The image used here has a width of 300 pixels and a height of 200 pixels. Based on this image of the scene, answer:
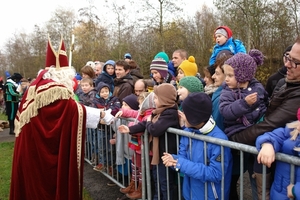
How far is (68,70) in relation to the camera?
11.4 ft

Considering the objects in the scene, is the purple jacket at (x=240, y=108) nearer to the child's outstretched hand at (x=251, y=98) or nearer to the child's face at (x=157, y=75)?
the child's outstretched hand at (x=251, y=98)

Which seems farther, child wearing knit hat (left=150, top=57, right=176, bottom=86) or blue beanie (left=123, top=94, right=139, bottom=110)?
child wearing knit hat (left=150, top=57, right=176, bottom=86)

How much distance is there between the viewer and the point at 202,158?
8.13ft

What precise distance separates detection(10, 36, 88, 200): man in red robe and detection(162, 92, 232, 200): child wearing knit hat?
123cm

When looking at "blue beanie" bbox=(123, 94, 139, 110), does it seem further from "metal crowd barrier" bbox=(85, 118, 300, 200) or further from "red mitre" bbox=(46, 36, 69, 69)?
"red mitre" bbox=(46, 36, 69, 69)

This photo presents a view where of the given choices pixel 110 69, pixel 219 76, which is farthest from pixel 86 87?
pixel 219 76

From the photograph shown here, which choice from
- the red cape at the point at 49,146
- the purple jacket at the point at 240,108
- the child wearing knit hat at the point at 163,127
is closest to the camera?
the purple jacket at the point at 240,108

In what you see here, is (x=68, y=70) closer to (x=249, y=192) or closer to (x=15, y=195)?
(x=15, y=195)

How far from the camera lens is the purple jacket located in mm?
2469

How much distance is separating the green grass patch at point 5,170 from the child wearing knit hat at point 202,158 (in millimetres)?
2254

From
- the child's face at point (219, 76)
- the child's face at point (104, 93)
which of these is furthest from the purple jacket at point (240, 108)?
the child's face at point (104, 93)

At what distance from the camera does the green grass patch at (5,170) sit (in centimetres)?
451

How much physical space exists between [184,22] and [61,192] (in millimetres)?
23984

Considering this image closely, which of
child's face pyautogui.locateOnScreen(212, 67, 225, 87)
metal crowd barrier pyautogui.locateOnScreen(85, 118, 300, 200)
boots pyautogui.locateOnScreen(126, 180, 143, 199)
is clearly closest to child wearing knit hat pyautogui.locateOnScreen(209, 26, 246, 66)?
child's face pyautogui.locateOnScreen(212, 67, 225, 87)
